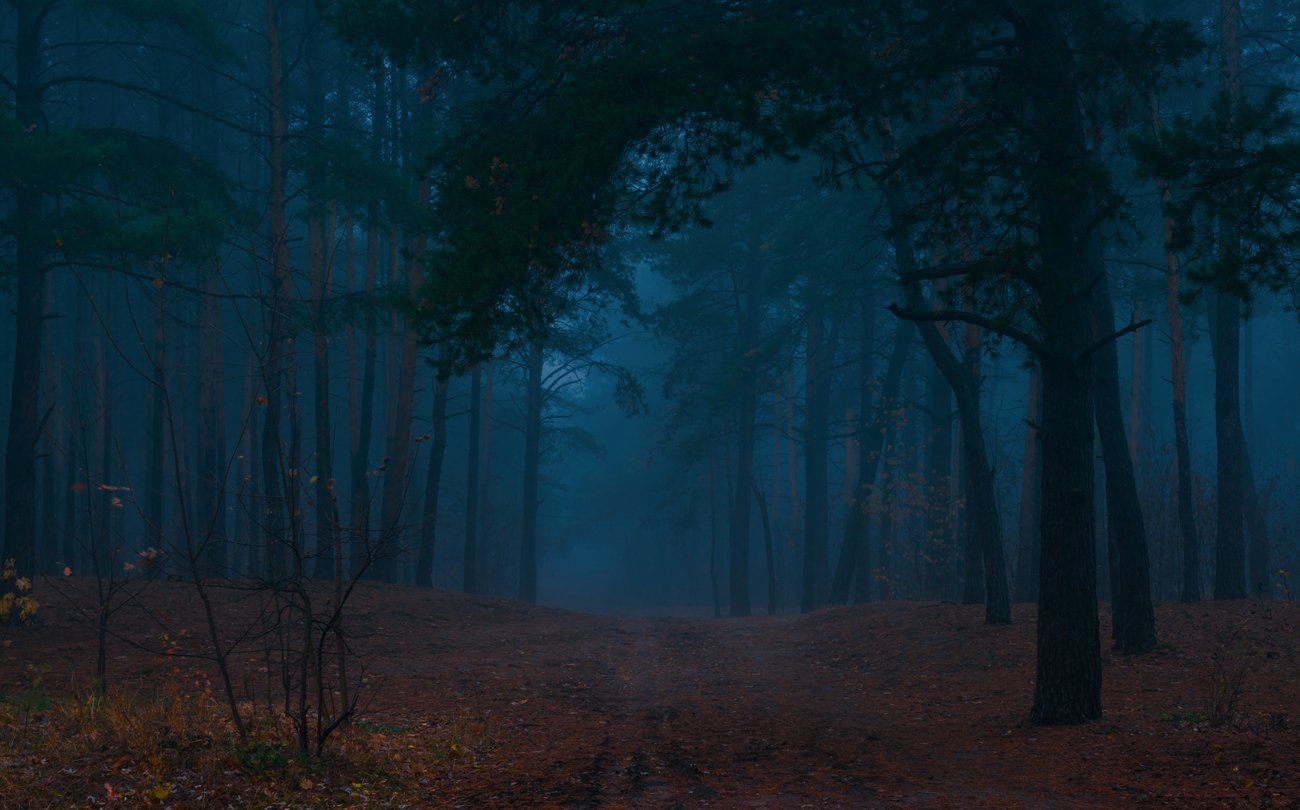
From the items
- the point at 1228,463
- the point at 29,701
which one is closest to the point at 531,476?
the point at 1228,463

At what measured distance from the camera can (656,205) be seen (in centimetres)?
778

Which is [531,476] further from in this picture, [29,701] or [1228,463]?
[29,701]

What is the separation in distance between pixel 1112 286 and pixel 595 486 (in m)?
40.3

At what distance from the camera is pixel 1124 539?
1069cm

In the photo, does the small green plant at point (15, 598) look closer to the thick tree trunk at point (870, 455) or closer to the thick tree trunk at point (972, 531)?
the thick tree trunk at point (972, 531)

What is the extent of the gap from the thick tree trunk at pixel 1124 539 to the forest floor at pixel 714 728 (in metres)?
0.31

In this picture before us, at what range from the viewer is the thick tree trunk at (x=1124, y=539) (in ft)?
34.9

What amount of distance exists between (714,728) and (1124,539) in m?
5.39

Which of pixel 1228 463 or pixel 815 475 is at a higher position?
pixel 815 475

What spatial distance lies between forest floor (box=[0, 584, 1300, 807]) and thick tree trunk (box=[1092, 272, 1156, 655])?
309 millimetres

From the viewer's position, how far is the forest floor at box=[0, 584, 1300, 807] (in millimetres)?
5914

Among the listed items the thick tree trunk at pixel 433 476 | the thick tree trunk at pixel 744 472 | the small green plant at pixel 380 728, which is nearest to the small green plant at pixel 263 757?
the small green plant at pixel 380 728

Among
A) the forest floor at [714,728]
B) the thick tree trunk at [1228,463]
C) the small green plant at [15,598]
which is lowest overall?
the forest floor at [714,728]

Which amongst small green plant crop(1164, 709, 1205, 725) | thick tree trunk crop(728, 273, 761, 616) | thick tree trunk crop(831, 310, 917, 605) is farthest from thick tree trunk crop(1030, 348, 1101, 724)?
thick tree trunk crop(728, 273, 761, 616)
